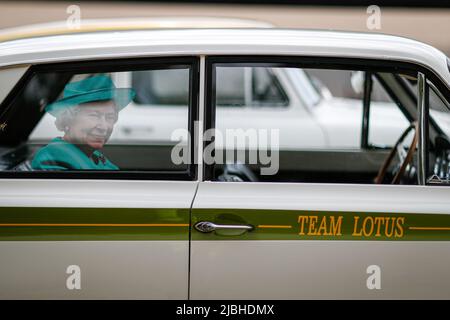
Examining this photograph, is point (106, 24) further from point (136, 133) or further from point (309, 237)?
point (309, 237)

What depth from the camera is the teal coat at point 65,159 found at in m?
3.01

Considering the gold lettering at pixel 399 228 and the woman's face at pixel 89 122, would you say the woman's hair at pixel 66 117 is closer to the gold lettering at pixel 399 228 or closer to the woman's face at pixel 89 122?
the woman's face at pixel 89 122

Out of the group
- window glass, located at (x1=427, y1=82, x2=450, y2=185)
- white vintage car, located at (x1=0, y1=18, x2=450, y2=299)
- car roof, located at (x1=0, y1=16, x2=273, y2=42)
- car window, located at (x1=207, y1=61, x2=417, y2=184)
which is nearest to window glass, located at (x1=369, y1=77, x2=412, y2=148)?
car window, located at (x1=207, y1=61, x2=417, y2=184)

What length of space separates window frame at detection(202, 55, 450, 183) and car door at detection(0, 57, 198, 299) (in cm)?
6

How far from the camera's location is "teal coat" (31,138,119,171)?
3.01m

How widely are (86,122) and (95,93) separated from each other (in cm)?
14

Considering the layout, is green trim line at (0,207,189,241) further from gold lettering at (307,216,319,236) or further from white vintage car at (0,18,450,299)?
gold lettering at (307,216,319,236)

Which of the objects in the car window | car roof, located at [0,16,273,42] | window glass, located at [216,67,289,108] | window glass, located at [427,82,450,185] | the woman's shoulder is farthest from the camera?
window glass, located at [216,67,289,108]

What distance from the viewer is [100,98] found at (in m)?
3.07

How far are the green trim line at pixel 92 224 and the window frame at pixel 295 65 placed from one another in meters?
0.26

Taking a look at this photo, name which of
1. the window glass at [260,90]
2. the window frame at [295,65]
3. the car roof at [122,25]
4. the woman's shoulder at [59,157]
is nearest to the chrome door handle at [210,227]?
the window frame at [295,65]

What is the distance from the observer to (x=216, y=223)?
9.08 ft

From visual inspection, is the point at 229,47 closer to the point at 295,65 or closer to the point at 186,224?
the point at 295,65
